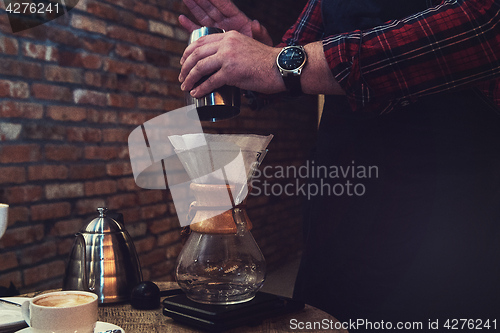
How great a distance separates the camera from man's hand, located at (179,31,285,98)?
839 millimetres

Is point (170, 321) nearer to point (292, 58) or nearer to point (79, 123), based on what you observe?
point (292, 58)

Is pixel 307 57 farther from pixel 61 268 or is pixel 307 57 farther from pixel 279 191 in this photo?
pixel 279 191

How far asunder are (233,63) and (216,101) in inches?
4.3

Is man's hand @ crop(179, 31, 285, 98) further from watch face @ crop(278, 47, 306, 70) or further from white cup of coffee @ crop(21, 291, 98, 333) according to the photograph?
white cup of coffee @ crop(21, 291, 98, 333)

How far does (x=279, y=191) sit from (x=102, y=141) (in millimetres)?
1800

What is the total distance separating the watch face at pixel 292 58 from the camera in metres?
0.83

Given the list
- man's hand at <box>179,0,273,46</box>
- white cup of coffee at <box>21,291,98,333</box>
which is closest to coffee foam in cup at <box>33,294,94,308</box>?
white cup of coffee at <box>21,291,98,333</box>

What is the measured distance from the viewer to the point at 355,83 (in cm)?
80

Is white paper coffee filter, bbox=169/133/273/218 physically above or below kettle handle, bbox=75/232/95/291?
above

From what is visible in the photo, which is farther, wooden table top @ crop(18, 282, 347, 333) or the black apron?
the black apron

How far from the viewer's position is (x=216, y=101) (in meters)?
0.91

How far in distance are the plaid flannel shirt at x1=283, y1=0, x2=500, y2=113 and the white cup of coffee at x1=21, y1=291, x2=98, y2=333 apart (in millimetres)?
588

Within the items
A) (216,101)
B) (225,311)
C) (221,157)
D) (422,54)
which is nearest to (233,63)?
(216,101)

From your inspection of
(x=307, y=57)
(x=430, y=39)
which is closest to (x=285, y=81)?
(x=307, y=57)
